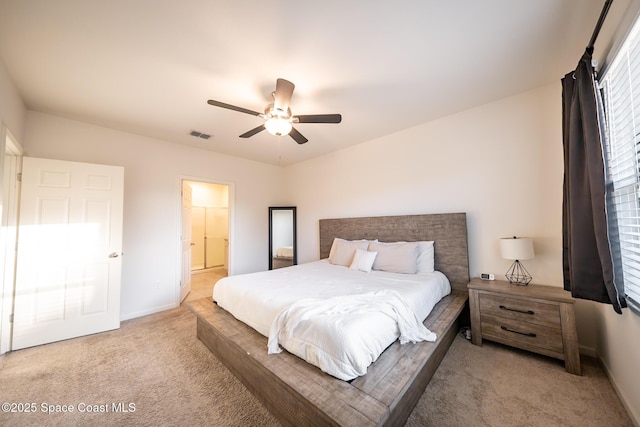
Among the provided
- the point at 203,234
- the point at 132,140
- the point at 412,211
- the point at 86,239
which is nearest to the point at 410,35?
the point at 412,211

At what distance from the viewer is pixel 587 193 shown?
64.1 inches

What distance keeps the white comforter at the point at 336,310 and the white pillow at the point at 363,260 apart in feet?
0.85

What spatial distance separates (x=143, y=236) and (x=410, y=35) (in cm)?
426

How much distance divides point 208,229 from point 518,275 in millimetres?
7209

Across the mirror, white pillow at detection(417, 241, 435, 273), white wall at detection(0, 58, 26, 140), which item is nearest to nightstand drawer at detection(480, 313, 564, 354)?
white pillow at detection(417, 241, 435, 273)

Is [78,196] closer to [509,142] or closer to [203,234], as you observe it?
[203,234]

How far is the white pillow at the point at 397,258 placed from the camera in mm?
2902

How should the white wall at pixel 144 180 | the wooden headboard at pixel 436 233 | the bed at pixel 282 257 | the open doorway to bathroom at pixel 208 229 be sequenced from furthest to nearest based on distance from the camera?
the open doorway to bathroom at pixel 208 229 < the bed at pixel 282 257 < the white wall at pixel 144 180 < the wooden headboard at pixel 436 233

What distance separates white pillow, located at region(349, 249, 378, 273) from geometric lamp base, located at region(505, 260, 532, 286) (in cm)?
151

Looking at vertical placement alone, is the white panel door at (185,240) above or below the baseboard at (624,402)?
above

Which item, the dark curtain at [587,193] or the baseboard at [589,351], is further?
the baseboard at [589,351]

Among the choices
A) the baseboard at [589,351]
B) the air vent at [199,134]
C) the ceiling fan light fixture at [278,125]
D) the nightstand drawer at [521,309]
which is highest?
the air vent at [199,134]

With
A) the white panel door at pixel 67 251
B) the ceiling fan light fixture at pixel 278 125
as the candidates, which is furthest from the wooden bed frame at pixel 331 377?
the ceiling fan light fixture at pixel 278 125

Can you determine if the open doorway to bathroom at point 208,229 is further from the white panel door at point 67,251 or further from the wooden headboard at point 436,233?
the wooden headboard at point 436,233
